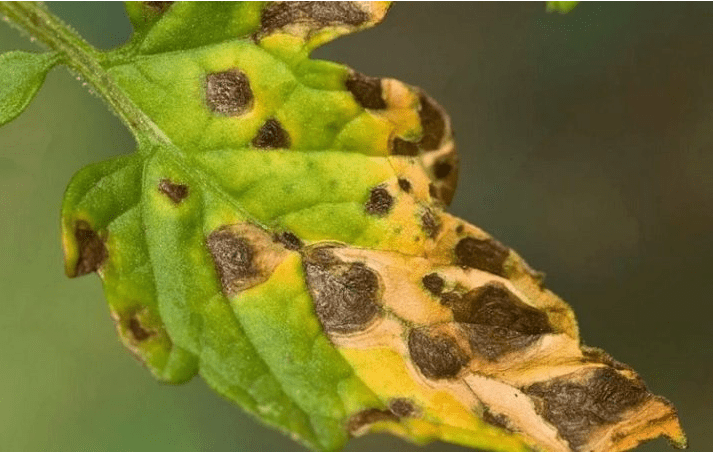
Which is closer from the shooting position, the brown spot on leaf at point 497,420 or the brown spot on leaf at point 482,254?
the brown spot on leaf at point 497,420

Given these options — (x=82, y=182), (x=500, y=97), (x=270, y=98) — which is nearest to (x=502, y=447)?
(x=270, y=98)

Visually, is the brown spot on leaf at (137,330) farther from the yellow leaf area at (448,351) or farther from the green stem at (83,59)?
the green stem at (83,59)

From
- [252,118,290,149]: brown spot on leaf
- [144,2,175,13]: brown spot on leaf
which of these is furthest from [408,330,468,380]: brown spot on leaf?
[144,2,175,13]: brown spot on leaf

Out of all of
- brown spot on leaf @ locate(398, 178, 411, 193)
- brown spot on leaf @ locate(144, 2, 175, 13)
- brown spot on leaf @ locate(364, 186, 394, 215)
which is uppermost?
brown spot on leaf @ locate(144, 2, 175, 13)

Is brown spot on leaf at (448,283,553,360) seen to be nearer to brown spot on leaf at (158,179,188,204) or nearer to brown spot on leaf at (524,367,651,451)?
brown spot on leaf at (524,367,651,451)

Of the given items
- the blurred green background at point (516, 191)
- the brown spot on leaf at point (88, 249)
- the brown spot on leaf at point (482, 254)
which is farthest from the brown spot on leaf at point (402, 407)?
the blurred green background at point (516, 191)

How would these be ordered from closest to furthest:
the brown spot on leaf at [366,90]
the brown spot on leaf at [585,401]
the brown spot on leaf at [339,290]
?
the brown spot on leaf at [585,401]
the brown spot on leaf at [339,290]
the brown spot on leaf at [366,90]
